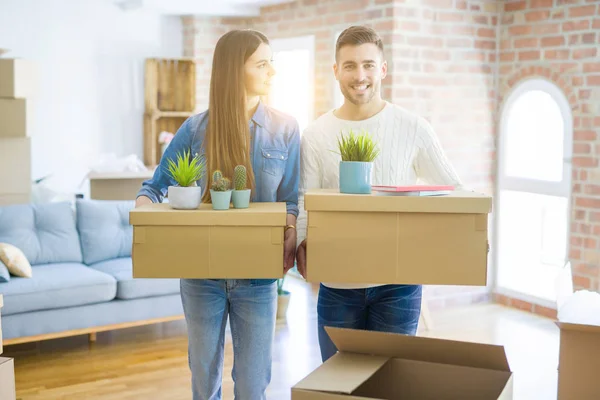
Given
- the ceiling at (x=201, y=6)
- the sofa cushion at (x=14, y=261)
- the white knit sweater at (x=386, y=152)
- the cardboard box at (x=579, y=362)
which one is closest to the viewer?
the cardboard box at (x=579, y=362)

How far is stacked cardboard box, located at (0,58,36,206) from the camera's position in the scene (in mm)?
5199

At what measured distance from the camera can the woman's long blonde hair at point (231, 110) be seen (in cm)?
216

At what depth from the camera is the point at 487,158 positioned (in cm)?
543

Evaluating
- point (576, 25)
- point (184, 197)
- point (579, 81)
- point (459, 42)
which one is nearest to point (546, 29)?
point (576, 25)

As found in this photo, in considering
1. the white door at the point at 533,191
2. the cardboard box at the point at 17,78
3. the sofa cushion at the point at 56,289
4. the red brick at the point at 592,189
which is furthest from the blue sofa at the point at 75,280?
the red brick at the point at 592,189

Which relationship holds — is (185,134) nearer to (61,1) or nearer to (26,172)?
(26,172)

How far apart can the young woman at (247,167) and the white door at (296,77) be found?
3.71 metres

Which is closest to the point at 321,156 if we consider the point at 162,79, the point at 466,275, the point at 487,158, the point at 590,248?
the point at 466,275

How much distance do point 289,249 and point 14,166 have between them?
149 inches

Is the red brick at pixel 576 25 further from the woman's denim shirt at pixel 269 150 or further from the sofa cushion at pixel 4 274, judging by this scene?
the sofa cushion at pixel 4 274

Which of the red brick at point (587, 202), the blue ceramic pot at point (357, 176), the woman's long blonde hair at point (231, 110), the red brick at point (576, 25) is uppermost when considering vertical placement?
the red brick at point (576, 25)

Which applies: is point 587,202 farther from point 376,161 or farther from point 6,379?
point 6,379

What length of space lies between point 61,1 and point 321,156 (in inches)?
194

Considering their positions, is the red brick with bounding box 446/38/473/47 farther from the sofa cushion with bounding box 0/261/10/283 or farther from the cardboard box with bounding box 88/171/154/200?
the sofa cushion with bounding box 0/261/10/283
